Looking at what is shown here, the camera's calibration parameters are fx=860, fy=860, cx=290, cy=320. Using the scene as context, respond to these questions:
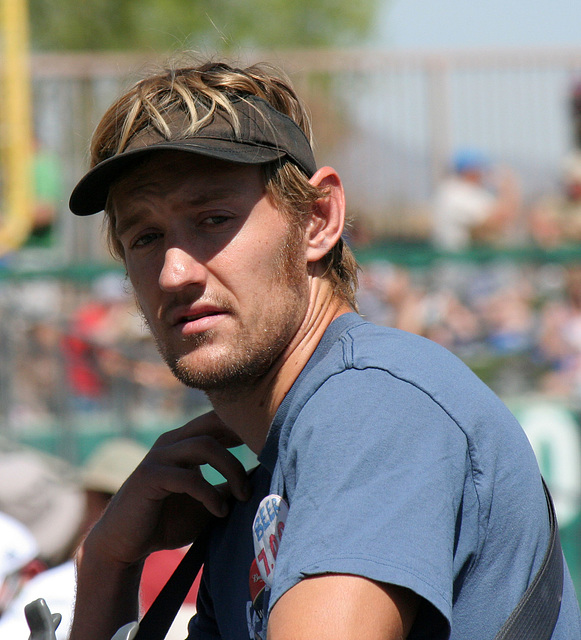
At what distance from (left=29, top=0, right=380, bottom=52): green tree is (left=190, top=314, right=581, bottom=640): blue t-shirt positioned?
528 inches

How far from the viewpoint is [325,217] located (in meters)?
1.88

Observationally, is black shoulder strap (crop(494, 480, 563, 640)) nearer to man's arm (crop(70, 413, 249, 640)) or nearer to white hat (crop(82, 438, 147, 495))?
man's arm (crop(70, 413, 249, 640))

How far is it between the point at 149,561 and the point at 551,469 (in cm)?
307

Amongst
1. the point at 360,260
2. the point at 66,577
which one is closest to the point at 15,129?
the point at 360,260

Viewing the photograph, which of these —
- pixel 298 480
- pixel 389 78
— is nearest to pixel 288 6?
pixel 389 78

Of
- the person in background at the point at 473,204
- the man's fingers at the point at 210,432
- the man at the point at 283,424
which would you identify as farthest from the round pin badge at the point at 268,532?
the person in background at the point at 473,204

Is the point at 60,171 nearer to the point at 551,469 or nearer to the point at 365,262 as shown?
the point at 365,262

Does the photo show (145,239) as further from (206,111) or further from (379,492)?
(379,492)

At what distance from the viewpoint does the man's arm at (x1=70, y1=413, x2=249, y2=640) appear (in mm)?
1899

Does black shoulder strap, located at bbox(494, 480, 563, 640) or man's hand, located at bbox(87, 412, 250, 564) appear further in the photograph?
man's hand, located at bbox(87, 412, 250, 564)

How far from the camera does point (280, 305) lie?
1692mm

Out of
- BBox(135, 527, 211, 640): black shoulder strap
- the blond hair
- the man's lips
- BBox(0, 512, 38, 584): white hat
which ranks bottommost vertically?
BBox(0, 512, 38, 584): white hat

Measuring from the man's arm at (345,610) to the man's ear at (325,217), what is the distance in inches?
32.1

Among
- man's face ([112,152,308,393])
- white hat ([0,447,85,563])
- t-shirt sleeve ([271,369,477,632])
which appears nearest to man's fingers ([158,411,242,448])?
man's face ([112,152,308,393])
